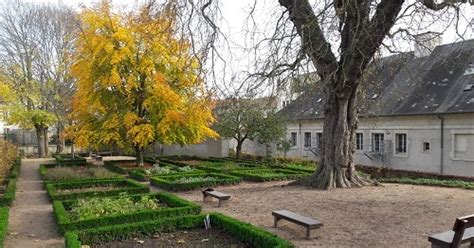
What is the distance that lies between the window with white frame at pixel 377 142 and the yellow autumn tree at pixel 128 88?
1136cm

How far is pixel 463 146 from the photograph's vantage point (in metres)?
20.9

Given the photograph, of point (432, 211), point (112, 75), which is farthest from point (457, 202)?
point (112, 75)

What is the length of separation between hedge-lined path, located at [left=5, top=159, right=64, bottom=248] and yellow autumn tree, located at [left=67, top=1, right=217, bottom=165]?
19.5ft

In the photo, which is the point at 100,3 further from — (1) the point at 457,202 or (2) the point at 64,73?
(1) the point at 457,202

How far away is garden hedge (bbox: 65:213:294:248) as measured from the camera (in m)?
6.79

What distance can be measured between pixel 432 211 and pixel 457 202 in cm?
173

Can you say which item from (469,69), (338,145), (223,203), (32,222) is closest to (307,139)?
(469,69)

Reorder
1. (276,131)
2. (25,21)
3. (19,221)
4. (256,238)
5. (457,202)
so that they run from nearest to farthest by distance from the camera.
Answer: (256,238) < (19,221) < (457,202) < (276,131) < (25,21)

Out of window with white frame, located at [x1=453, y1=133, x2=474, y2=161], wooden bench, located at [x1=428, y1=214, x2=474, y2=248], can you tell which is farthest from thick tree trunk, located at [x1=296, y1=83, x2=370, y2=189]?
window with white frame, located at [x1=453, y1=133, x2=474, y2=161]

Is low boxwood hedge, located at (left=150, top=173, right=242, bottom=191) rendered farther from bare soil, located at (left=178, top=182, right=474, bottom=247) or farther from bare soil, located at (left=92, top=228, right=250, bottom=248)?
bare soil, located at (left=92, top=228, right=250, bottom=248)

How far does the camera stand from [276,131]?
28.5 metres

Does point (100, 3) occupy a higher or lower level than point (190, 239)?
higher

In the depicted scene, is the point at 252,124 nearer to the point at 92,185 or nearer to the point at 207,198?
the point at 92,185

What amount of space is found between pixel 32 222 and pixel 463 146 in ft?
64.0
